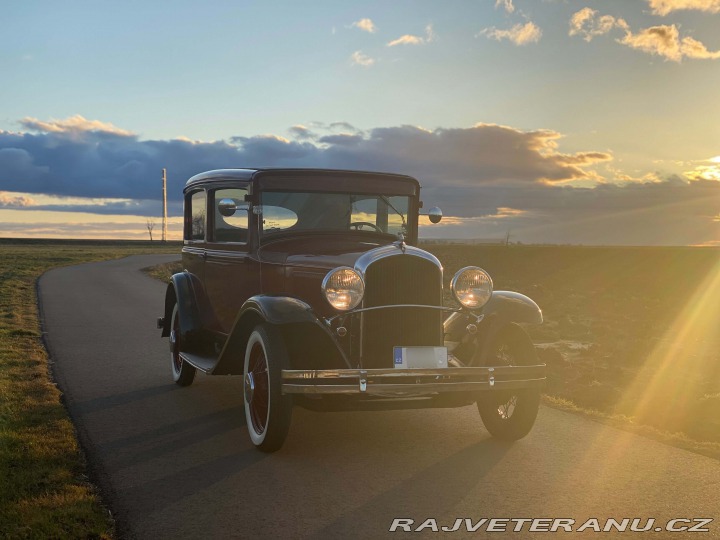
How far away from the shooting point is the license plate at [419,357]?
5973 millimetres

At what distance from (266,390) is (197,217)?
3.15 meters

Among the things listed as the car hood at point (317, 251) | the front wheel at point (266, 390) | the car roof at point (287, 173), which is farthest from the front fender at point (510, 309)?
the front wheel at point (266, 390)

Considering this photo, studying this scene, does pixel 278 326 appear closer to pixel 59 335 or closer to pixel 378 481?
pixel 378 481

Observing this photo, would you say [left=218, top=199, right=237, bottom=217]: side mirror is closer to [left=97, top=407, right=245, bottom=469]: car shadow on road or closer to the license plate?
[left=97, top=407, right=245, bottom=469]: car shadow on road

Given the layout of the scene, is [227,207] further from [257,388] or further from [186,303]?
[186,303]

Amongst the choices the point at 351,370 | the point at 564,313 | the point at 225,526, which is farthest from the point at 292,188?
the point at 564,313

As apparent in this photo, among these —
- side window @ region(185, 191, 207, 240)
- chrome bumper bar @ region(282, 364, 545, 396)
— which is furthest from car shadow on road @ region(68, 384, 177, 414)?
chrome bumper bar @ region(282, 364, 545, 396)

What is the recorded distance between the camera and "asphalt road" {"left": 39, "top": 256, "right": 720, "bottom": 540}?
4488 millimetres

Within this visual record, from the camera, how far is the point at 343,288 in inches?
235

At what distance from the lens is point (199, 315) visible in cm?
824

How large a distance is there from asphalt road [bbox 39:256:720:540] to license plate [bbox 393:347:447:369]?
66 cm

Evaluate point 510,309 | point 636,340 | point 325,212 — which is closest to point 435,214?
point 325,212

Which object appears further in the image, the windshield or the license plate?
the windshield

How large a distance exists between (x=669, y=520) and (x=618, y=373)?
19.1ft
